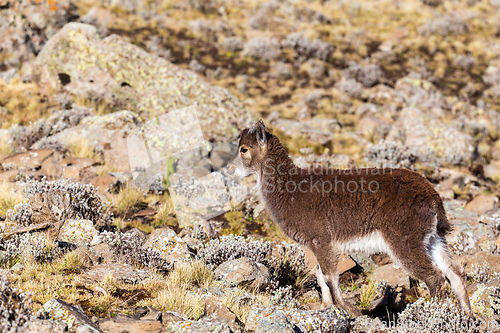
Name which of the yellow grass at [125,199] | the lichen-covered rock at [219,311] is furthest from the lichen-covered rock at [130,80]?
the lichen-covered rock at [219,311]

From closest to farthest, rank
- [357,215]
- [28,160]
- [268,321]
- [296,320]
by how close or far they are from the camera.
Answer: [268,321] → [296,320] → [357,215] → [28,160]

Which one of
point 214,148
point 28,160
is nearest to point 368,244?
point 214,148

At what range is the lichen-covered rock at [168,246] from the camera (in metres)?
6.91

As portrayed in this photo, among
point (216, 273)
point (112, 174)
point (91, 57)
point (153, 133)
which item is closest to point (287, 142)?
point (153, 133)

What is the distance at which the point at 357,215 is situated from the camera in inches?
230

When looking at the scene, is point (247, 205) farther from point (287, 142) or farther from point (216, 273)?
point (287, 142)

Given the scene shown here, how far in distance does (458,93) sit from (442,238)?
18245mm

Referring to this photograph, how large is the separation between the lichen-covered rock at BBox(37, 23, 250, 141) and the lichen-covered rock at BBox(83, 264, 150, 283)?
7.06 metres

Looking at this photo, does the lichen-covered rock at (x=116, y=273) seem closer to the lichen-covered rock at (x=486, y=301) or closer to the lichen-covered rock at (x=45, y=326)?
the lichen-covered rock at (x=45, y=326)

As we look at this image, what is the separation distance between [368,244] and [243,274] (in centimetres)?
200

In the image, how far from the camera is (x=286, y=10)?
29391 mm

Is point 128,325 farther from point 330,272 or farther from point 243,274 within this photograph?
point 330,272

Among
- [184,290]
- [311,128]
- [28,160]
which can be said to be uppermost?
[184,290]

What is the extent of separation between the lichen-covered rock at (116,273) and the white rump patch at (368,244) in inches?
119
